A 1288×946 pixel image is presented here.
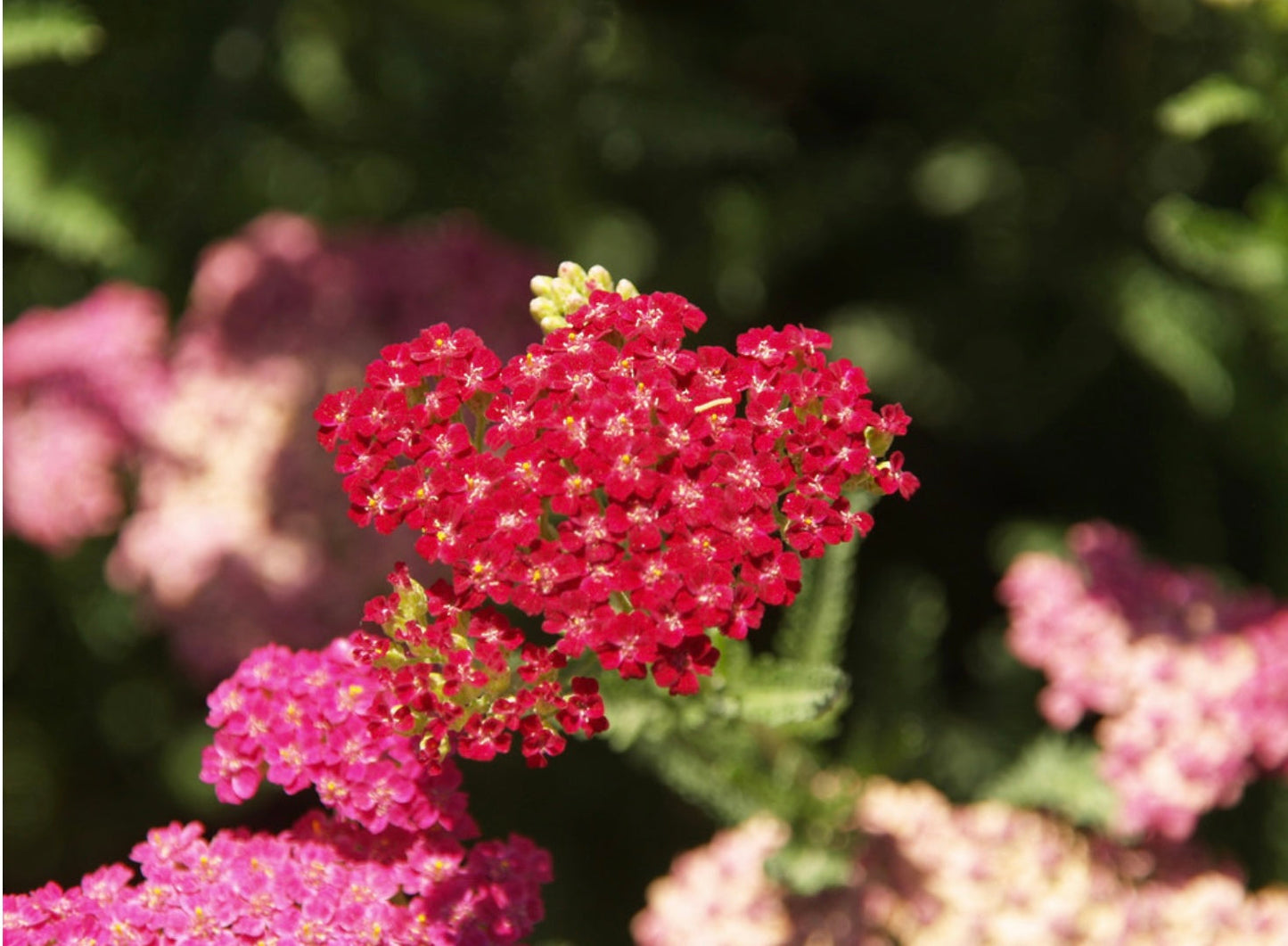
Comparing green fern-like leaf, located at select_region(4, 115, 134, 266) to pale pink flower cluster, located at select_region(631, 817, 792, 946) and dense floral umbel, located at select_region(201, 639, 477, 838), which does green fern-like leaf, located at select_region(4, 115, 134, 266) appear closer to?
dense floral umbel, located at select_region(201, 639, 477, 838)

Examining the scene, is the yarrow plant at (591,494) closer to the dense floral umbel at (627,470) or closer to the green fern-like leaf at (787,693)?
the dense floral umbel at (627,470)

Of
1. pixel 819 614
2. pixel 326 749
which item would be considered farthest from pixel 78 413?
pixel 819 614

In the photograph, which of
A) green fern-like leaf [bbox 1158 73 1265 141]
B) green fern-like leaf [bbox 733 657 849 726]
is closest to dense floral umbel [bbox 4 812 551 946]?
green fern-like leaf [bbox 733 657 849 726]

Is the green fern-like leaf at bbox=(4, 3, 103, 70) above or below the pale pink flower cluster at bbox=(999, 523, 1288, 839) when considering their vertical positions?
above

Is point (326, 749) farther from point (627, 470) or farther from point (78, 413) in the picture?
point (78, 413)

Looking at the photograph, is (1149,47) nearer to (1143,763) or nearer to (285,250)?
(1143,763)
